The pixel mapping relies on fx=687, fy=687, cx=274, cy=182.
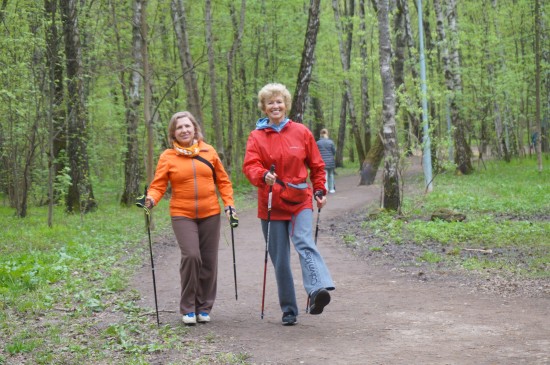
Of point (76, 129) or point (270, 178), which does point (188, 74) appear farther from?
point (270, 178)

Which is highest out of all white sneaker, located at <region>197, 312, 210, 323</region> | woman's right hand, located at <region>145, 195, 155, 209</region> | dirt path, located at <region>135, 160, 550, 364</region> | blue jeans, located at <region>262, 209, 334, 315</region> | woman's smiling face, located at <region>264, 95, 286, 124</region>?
woman's smiling face, located at <region>264, 95, 286, 124</region>

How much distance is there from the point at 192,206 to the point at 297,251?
3.97 ft

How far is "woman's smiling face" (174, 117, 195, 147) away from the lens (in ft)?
22.3

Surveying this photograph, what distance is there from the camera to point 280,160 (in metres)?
6.36

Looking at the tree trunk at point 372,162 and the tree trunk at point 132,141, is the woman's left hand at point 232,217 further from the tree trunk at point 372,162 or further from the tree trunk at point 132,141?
the tree trunk at point 372,162

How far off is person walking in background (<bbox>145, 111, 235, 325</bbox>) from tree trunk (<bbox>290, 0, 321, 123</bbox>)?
14.3 meters

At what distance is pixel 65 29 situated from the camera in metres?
17.8

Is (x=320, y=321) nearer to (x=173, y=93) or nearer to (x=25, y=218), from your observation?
(x=25, y=218)

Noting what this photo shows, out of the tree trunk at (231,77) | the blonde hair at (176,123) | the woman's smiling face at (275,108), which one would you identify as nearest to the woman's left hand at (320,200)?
the woman's smiling face at (275,108)

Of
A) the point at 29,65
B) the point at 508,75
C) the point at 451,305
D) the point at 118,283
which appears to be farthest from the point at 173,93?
the point at 451,305

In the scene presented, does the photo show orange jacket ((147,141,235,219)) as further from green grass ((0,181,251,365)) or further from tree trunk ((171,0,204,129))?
tree trunk ((171,0,204,129))

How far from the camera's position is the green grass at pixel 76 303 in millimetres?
5770

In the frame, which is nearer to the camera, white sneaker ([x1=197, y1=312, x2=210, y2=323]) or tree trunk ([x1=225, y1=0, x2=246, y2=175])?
white sneaker ([x1=197, y1=312, x2=210, y2=323])

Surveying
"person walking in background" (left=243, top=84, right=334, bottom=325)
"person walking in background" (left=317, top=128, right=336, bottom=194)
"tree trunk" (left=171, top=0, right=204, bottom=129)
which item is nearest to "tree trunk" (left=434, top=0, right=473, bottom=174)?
"person walking in background" (left=317, top=128, right=336, bottom=194)
